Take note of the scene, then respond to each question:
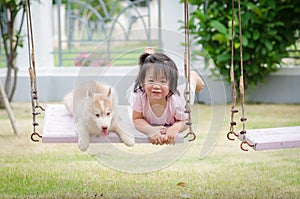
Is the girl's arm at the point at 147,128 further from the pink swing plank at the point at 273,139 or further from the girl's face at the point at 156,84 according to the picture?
the pink swing plank at the point at 273,139

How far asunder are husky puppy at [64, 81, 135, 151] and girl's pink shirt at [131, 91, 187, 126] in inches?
5.3

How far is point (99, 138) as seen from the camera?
8.61 feet

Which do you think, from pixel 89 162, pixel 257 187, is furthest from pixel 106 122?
pixel 89 162

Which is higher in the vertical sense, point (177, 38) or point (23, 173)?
point (177, 38)

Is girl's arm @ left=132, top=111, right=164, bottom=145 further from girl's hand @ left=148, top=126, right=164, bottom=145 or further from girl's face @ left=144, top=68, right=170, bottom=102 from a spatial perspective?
girl's face @ left=144, top=68, right=170, bottom=102

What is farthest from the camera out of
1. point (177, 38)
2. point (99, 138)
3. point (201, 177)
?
point (201, 177)

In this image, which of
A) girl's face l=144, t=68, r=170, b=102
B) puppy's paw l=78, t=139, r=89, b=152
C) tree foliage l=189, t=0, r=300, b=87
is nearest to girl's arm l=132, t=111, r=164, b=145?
girl's face l=144, t=68, r=170, b=102

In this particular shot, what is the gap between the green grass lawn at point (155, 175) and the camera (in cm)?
311

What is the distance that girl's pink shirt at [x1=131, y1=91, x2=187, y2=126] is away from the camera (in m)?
2.81

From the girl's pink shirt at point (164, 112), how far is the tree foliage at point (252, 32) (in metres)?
2.89

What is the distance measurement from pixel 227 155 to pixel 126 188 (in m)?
1.00

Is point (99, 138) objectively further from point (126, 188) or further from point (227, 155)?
point (227, 155)

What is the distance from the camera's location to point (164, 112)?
2.82 meters

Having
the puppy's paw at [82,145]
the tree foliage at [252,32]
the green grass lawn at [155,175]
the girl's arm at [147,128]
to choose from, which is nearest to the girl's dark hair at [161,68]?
the girl's arm at [147,128]
